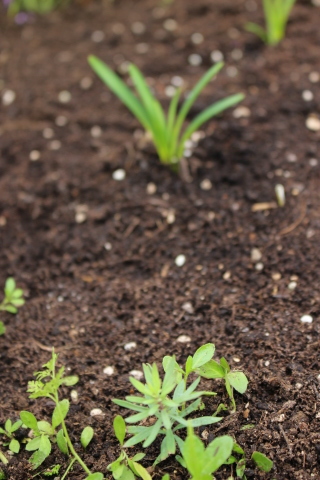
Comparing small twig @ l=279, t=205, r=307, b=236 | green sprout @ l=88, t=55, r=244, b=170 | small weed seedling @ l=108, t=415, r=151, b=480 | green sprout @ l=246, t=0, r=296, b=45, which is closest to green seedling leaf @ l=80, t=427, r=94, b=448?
small weed seedling @ l=108, t=415, r=151, b=480

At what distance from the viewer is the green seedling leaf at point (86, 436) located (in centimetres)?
130

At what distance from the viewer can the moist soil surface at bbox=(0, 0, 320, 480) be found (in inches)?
54.7

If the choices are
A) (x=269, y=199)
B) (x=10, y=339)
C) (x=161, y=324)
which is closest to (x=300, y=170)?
(x=269, y=199)

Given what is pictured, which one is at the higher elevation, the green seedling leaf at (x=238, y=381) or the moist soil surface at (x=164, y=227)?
the green seedling leaf at (x=238, y=381)

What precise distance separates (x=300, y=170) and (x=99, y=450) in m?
1.19

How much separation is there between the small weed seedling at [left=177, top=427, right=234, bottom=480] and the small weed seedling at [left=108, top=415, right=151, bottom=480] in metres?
0.17

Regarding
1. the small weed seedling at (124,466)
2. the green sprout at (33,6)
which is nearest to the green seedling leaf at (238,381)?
the small weed seedling at (124,466)

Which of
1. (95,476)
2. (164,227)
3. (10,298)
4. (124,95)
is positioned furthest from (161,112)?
(95,476)

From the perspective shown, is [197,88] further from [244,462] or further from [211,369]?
[244,462]

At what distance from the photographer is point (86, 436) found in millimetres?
1298

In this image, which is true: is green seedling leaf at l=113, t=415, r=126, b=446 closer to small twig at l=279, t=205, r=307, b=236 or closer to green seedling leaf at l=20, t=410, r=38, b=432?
green seedling leaf at l=20, t=410, r=38, b=432

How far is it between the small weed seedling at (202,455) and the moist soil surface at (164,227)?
187 mm

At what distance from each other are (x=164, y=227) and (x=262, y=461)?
92cm

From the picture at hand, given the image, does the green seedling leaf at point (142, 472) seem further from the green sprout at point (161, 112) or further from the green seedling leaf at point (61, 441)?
the green sprout at point (161, 112)
